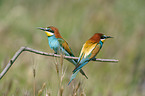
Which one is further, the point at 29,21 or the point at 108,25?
the point at 29,21

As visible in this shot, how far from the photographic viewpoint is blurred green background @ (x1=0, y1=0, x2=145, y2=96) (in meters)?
2.83

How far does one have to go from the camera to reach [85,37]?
3736 millimetres

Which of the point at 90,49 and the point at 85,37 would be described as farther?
the point at 85,37

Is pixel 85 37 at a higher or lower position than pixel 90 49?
lower

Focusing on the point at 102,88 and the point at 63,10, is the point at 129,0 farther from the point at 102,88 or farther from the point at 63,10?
the point at 102,88

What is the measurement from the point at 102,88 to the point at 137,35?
1.12m

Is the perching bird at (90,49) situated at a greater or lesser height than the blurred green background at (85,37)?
greater

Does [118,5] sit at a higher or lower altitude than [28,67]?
higher

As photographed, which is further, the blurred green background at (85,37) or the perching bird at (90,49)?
the blurred green background at (85,37)

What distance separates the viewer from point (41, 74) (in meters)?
2.84

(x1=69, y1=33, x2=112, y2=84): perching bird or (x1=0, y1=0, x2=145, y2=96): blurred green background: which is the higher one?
(x1=69, y1=33, x2=112, y2=84): perching bird

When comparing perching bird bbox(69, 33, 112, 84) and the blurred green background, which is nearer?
perching bird bbox(69, 33, 112, 84)

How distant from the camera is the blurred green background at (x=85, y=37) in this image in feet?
9.29

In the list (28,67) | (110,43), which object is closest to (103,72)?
(110,43)
